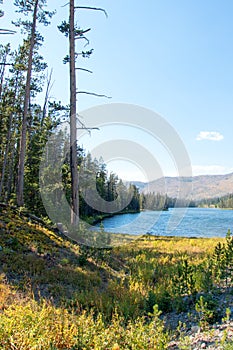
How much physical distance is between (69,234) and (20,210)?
7.80 feet

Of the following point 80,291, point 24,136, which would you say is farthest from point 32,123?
point 80,291

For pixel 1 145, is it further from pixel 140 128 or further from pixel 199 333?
pixel 199 333

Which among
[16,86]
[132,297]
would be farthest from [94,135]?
[16,86]

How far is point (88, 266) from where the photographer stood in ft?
25.8

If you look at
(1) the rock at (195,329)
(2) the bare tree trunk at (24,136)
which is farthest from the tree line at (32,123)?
(1) the rock at (195,329)

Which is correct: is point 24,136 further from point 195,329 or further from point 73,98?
point 195,329

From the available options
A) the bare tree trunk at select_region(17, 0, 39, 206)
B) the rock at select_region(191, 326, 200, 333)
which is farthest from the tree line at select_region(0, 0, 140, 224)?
the rock at select_region(191, 326, 200, 333)

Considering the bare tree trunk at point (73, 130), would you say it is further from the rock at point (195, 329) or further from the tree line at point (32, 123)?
the rock at point (195, 329)

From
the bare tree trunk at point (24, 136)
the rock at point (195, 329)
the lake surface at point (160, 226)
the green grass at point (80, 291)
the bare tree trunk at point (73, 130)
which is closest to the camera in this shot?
the green grass at point (80, 291)

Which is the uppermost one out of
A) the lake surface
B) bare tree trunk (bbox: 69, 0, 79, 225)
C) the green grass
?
bare tree trunk (bbox: 69, 0, 79, 225)

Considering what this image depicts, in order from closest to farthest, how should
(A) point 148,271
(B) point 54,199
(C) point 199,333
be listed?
(C) point 199,333 → (A) point 148,271 → (B) point 54,199

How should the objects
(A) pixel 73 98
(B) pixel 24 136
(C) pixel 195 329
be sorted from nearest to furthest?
(C) pixel 195 329 < (A) pixel 73 98 < (B) pixel 24 136

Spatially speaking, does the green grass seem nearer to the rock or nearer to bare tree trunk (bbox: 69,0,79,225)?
the rock

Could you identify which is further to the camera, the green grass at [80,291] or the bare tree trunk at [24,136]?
the bare tree trunk at [24,136]
